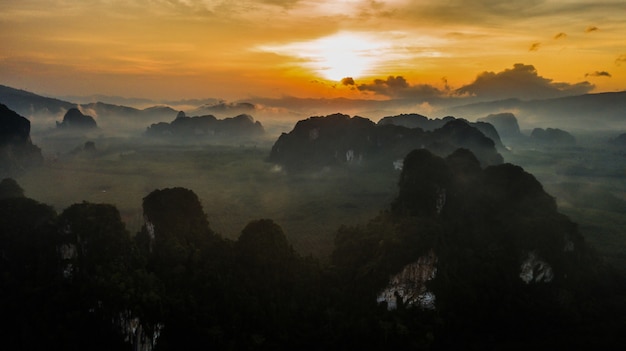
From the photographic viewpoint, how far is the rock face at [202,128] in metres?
144

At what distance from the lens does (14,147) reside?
7312cm

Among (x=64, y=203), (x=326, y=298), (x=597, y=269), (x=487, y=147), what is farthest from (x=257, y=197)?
(x=487, y=147)

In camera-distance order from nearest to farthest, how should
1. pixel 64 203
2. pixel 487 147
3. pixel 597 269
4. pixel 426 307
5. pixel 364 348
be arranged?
1. pixel 364 348
2. pixel 426 307
3. pixel 597 269
4. pixel 64 203
5. pixel 487 147

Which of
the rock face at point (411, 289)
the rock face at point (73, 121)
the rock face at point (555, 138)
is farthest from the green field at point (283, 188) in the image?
the rock face at point (73, 121)

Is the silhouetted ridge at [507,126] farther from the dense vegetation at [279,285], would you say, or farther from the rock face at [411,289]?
the rock face at [411,289]

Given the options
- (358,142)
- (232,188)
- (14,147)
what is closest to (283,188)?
(232,188)

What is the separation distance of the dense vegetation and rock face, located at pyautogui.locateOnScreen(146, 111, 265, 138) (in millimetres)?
117378

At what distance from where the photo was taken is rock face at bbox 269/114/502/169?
252ft

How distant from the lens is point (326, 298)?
27656mm

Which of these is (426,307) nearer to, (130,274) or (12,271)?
(130,274)

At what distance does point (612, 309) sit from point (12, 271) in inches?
1682

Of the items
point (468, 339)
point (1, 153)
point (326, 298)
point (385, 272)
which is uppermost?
point (1, 153)

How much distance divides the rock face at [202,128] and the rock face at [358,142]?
213 ft

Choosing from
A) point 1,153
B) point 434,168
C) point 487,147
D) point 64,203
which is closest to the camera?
point 434,168
